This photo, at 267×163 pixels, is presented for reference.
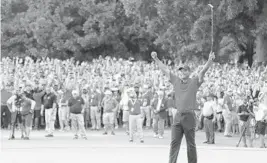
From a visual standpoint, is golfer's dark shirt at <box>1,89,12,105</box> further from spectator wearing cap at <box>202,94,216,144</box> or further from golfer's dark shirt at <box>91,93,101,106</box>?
spectator wearing cap at <box>202,94,216,144</box>

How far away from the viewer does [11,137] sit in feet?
74.7

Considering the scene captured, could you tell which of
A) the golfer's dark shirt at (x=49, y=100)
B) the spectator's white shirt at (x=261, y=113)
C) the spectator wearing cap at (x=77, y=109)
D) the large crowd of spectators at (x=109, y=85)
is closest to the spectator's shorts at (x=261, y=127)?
the spectator's white shirt at (x=261, y=113)

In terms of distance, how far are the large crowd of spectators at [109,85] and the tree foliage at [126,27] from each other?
4.72m

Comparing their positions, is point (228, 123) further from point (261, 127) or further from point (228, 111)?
point (261, 127)

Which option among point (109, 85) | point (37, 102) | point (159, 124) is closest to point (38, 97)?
point (37, 102)

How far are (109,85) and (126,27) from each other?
1712 cm

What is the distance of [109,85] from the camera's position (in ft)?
90.9

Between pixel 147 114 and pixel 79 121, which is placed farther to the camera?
pixel 147 114

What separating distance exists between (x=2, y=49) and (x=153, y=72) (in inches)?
760

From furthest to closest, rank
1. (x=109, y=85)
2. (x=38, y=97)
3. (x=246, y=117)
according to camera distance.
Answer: (x=109, y=85)
(x=38, y=97)
(x=246, y=117)

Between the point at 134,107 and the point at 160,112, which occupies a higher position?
the point at 134,107

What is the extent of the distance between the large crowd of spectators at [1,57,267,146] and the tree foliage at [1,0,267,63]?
4.72 m

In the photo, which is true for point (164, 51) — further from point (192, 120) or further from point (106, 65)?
point (192, 120)

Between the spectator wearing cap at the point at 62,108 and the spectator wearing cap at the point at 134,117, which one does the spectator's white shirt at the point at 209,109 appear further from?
the spectator wearing cap at the point at 62,108
